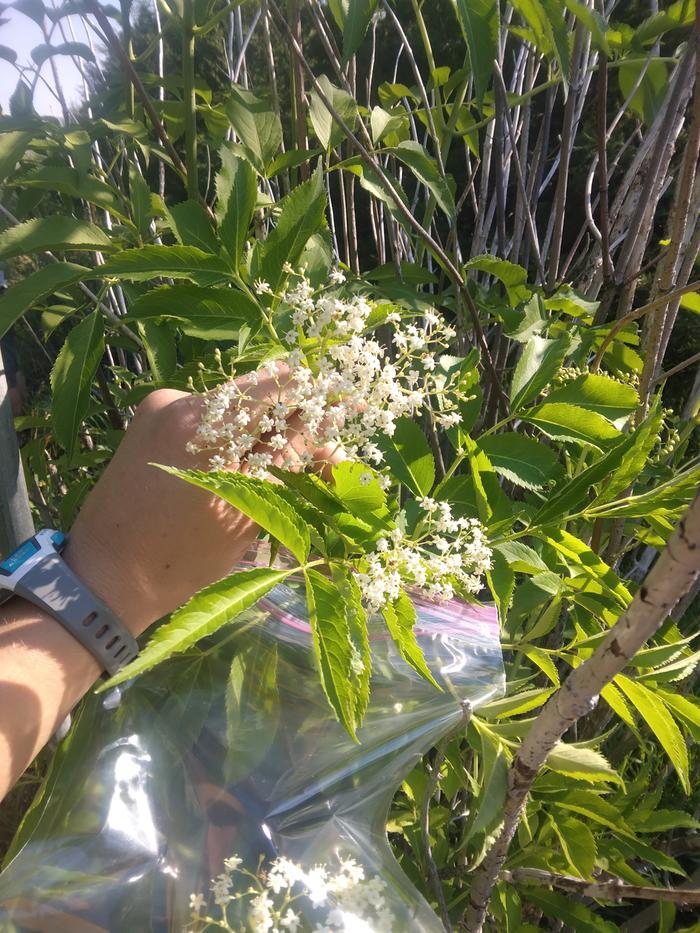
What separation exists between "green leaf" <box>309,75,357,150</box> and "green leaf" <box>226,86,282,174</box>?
5 centimetres

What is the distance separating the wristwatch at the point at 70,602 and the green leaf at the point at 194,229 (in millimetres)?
341

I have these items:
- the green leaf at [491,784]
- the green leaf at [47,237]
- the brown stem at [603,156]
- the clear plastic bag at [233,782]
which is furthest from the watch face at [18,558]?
the brown stem at [603,156]

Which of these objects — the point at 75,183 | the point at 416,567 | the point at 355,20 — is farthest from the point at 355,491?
the point at 75,183

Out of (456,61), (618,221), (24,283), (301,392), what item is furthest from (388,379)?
(456,61)

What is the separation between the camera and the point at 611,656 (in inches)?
17.4

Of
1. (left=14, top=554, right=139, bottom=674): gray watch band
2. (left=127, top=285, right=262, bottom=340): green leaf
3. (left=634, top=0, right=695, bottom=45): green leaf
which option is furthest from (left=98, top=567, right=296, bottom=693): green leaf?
(left=634, top=0, right=695, bottom=45): green leaf

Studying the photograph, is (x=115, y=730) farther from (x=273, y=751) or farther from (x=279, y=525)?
(x=279, y=525)

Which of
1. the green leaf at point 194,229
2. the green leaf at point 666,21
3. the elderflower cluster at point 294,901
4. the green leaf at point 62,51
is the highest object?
the green leaf at point 62,51

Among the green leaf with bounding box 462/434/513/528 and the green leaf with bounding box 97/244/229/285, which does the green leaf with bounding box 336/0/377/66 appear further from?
the green leaf with bounding box 462/434/513/528

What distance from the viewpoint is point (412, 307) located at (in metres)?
0.89

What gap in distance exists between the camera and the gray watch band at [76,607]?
0.58 meters

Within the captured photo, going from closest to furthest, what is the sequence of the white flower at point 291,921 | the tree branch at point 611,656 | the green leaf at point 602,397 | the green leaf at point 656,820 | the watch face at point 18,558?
the tree branch at point 611,656 → the white flower at point 291,921 → the watch face at point 18,558 → the green leaf at point 602,397 → the green leaf at point 656,820

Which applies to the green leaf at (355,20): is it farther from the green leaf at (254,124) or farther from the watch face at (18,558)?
the watch face at (18,558)

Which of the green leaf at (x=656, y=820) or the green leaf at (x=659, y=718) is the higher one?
the green leaf at (x=659, y=718)
